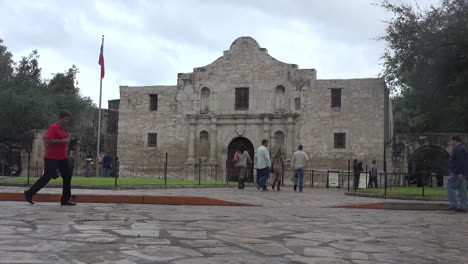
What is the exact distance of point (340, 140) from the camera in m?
27.3

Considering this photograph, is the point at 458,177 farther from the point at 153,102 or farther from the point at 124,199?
the point at 153,102

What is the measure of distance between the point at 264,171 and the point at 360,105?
12968 millimetres

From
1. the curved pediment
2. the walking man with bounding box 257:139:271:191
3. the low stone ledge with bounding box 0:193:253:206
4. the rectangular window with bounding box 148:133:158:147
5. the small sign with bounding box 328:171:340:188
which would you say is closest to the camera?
the low stone ledge with bounding box 0:193:253:206

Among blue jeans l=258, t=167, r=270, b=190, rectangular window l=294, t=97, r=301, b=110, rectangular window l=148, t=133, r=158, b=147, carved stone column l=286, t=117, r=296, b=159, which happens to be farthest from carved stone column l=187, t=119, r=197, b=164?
blue jeans l=258, t=167, r=270, b=190

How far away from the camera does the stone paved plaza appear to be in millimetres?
4082

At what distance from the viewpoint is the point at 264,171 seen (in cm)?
1560

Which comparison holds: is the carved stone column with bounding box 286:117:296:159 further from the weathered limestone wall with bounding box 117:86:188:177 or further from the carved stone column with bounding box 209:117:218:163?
the weathered limestone wall with bounding box 117:86:188:177

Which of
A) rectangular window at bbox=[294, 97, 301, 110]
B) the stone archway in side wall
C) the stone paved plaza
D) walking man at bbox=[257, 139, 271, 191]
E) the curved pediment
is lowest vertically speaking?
the stone paved plaza

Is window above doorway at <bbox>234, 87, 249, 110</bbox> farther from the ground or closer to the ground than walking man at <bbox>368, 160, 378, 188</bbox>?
farther from the ground

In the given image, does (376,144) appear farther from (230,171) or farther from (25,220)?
(25,220)

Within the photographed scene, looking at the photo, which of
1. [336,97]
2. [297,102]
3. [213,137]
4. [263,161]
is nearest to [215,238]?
[263,161]

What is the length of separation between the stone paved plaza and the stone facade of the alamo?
19667 mm

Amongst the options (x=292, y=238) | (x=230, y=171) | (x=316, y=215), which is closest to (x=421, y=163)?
(x=230, y=171)

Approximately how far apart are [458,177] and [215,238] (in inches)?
275
